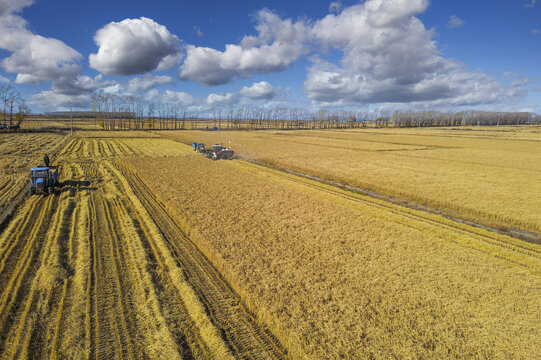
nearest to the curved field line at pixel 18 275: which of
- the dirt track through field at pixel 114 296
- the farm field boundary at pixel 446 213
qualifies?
the dirt track through field at pixel 114 296

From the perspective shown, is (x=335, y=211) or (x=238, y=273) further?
(x=335, y=211)

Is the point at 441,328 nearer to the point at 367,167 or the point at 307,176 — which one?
the point at 307,176

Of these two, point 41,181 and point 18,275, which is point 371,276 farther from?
point 41,181

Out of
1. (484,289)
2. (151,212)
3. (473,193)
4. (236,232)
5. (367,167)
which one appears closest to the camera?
(484,289)

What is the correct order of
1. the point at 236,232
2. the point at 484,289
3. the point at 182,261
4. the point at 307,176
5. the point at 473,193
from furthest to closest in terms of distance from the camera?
the point at 307,176, the point at 473,193, the point at 236,232, the point at 182,261, the point at 484,289

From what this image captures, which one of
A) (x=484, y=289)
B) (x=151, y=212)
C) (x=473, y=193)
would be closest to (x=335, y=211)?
(x=484, y=289)

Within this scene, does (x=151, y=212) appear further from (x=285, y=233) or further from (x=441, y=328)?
(x=441, y=328)

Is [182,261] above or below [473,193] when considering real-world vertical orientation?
below

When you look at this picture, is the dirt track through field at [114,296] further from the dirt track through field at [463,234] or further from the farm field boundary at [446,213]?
the farm field boundary at [446,213]
